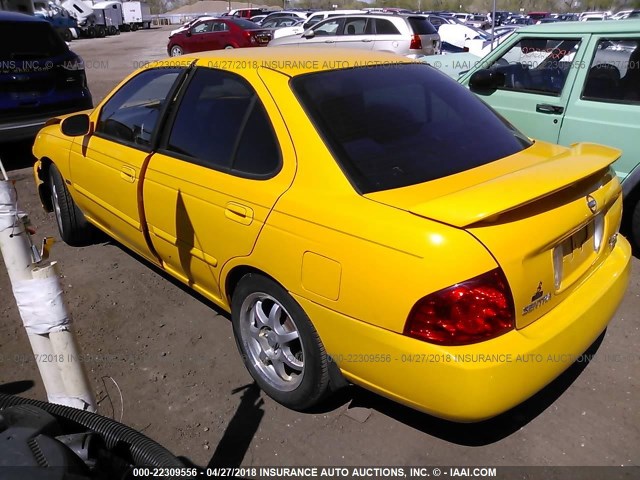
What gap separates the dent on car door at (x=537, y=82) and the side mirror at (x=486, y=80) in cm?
8

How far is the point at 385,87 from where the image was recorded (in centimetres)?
283

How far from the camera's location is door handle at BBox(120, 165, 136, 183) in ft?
11.0

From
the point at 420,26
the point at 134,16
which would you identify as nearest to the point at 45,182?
the point at 420,26

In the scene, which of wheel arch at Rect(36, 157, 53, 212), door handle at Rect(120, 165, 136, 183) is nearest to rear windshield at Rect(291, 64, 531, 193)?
door handle at Rect(120, 165, 136, 183)

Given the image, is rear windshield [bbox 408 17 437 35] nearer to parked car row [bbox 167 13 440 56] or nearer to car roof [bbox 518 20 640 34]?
parked car row [bbox 167 13 440 56]

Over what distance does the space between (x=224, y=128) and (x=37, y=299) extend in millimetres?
1440

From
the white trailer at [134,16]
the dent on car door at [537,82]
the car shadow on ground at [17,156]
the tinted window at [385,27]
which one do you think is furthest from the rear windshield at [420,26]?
the white trailer at [134,16]

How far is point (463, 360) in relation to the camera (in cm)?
196

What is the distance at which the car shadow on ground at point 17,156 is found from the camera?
7.15m

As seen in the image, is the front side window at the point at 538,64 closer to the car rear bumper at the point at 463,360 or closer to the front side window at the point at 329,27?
the car rear bumper at the point at 463,360

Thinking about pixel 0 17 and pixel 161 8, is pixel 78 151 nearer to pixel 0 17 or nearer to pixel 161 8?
pixel 0 17

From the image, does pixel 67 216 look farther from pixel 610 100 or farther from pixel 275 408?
pixel 610 100

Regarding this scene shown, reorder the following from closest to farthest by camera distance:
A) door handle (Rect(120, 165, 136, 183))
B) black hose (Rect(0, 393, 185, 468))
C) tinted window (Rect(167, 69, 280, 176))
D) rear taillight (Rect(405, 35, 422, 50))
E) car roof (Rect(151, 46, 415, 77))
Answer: black hose (Rect(0, 393, 185, 468)) → tinted window (Rect(167, 69, 280, 176)) → car roof (Rect(151, 46, 415, 77)) → door handle (Rect(120, 165, 136, 183)) → rear taillight (Rect(405, 35, 422, 50))

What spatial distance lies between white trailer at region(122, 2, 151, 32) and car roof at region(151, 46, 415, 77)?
168 ft
